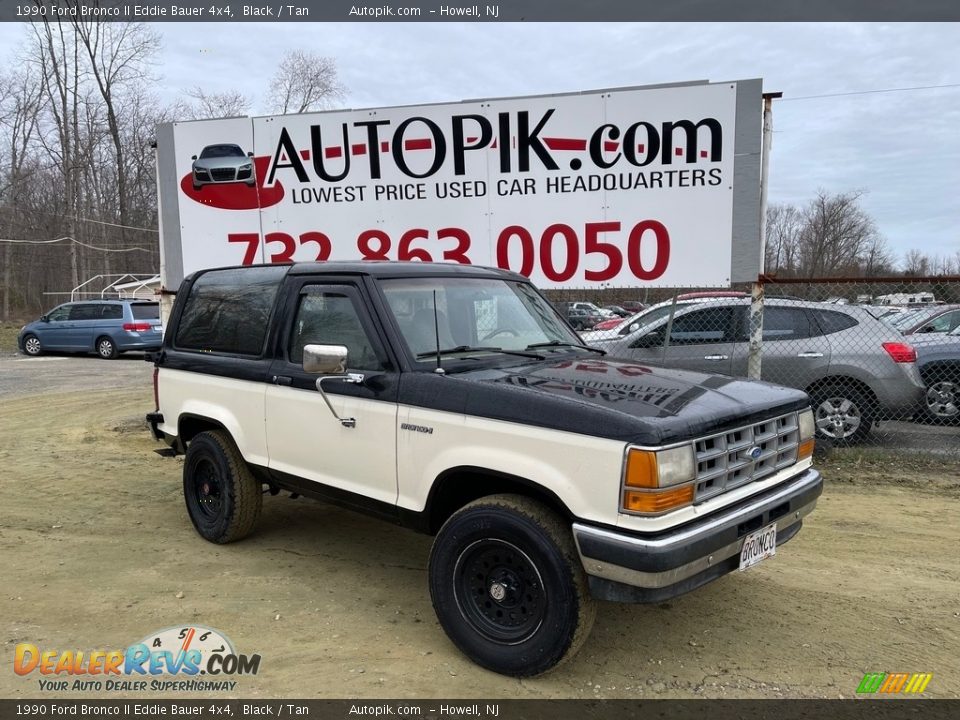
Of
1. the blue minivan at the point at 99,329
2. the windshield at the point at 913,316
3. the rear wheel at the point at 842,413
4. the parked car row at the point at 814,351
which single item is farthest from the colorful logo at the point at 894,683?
the blue minivan at the point at 99,329

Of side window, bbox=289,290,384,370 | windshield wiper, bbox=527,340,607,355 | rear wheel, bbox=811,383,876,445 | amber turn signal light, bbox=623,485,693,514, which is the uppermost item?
side window, bbox=289,290,384,370

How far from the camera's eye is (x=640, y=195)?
720 centimetres

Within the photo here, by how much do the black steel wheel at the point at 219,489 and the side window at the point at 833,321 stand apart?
614 cm

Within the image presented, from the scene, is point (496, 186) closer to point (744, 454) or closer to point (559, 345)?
point (559, 345)

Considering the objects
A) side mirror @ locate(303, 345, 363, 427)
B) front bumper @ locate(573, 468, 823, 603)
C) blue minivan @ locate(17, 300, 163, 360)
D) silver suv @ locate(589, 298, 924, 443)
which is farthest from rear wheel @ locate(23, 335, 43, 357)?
front bumper @ locate(573, 468, 823, 603)

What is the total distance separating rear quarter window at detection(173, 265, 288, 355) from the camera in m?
4.47

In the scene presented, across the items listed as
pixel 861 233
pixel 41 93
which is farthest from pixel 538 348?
pixel 861 233

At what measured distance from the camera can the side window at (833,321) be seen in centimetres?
746

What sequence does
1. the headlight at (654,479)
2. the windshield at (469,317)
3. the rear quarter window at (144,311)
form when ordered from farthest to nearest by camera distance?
the rear quarter window at (144,311), the windshield at (469,317), the headlight at (654,479)

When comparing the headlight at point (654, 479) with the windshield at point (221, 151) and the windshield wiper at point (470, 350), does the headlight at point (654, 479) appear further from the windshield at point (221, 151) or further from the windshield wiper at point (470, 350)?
the windshield at point (221, 151)

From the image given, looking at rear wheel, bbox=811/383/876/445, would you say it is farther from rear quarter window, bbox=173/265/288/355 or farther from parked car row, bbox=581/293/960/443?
rear quarter window, bbox=173/265/288/355

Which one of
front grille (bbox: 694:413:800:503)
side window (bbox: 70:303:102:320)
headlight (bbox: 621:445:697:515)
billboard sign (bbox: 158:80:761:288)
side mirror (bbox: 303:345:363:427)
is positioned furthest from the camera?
side window (bbox: 70:303:102:320)

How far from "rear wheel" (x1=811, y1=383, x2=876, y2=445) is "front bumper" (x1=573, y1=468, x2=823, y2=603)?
4.95 meters

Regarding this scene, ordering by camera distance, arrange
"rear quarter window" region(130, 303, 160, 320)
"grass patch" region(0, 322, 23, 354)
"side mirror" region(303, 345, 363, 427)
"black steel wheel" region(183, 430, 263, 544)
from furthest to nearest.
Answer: "grass patch" region(0, 322, 23, 354) → "rear quarter window" region(130, 303, 160, 320) → "black steel wheel" region(183, 430, 263, 544) → "side mirror" region(303, 345, 363, 427)
